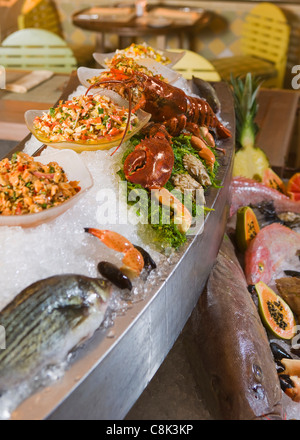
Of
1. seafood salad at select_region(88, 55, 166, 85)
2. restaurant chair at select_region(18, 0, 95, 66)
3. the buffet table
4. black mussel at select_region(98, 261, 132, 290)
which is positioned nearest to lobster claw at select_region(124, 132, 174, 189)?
black mussel at select_region(98, 261, 132, 290)

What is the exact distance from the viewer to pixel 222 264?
7.52ft

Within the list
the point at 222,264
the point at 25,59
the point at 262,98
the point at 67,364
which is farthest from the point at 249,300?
the point at 25,59

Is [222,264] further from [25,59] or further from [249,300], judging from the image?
[25,59]

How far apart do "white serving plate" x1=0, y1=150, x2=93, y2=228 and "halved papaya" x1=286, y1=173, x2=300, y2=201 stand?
7.18 feet

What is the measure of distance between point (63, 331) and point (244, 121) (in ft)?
9.05

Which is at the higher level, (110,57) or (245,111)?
(110,57)

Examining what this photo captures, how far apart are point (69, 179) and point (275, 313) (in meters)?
1.26

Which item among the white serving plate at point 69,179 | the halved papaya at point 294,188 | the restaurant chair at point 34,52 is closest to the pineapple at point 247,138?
the halved papaya at point 294,188

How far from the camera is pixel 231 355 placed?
1.82m

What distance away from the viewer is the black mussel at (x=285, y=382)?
1959 millimetres

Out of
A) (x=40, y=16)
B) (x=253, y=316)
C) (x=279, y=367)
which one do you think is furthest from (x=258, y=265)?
(x=40, y=16)

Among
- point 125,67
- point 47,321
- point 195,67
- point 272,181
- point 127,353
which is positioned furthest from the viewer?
point 195,67

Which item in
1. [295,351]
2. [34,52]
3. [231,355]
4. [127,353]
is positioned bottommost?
[295,351]

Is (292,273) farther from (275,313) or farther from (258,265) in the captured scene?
(275,313)
